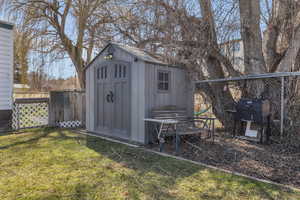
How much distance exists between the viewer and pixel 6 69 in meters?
6.96

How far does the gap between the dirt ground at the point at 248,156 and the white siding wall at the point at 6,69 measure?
16.8ft

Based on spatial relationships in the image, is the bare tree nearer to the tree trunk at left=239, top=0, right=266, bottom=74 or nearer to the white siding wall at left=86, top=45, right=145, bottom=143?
the white siding wall at left=86, top=45, right=145, bottom=143

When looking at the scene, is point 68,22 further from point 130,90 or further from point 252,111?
point 252,111

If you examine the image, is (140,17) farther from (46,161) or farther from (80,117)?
(46,161)

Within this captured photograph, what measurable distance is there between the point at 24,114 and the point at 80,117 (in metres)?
1.84

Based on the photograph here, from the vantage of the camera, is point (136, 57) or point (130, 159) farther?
point (136, 57)

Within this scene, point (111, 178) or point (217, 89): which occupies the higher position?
point (217, 89)

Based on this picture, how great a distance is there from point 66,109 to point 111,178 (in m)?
5.45

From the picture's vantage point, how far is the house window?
5305 mm

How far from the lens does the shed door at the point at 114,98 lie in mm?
5500

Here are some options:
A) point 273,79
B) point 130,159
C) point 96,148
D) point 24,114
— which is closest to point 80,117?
point 24,114

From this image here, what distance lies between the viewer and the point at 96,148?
187 inches

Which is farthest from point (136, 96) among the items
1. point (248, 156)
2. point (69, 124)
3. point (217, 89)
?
point (69, 124)

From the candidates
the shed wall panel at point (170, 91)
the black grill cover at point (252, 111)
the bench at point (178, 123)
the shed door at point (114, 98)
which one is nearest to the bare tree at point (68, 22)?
the shed door at point (114, 98)
